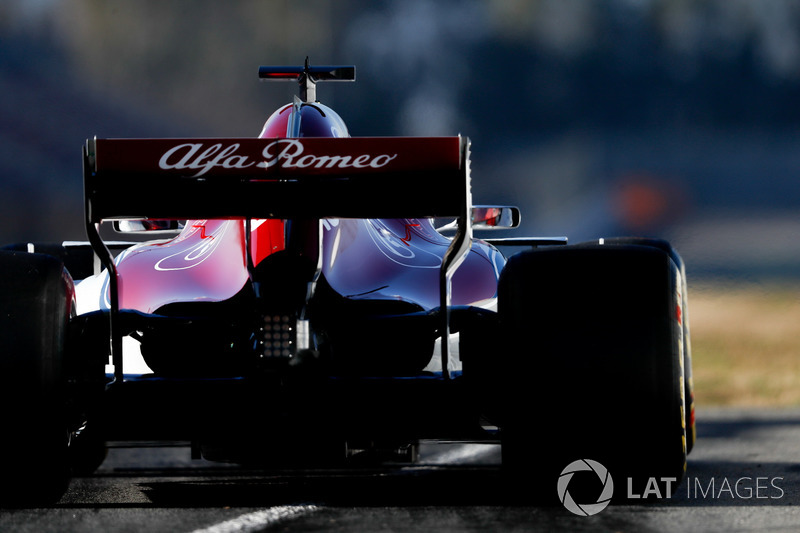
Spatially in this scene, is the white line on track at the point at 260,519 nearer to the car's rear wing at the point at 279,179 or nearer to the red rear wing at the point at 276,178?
the car's rear wing at the point at 279,179

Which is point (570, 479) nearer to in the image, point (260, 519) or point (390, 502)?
point (390, 502)

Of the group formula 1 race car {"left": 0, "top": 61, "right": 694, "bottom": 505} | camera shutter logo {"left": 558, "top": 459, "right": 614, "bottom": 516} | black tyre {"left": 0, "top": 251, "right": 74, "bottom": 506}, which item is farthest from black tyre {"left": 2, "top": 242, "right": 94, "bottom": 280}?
camera shutter logo {"left": 558, "top": 459, "right": 614, "bottom": 516}

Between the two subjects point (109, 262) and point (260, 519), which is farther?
point (109, 262)

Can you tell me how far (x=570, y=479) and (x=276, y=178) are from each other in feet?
5.29

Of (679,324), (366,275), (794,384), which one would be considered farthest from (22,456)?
(794,384)

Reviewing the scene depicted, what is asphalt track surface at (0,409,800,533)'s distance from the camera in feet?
14.6

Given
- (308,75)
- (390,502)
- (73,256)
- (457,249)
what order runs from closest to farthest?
1. (457,249)
2. (390,502)
3. (308,75)
4. (73,256)

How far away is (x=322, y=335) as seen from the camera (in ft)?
15.9

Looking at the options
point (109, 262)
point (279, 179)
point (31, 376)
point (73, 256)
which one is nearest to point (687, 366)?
point (279, 179)

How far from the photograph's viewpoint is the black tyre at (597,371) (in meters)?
4.48

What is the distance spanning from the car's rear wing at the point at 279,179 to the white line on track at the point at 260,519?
2.67 ft

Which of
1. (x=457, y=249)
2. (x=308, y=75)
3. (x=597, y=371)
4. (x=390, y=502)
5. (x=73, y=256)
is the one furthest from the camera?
(x=73, y=256)

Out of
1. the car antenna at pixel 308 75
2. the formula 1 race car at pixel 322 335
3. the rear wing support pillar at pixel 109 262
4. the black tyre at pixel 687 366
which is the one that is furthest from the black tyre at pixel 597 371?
the car antenna at pixel 308 75

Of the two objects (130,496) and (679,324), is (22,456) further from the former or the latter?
(679,324)
